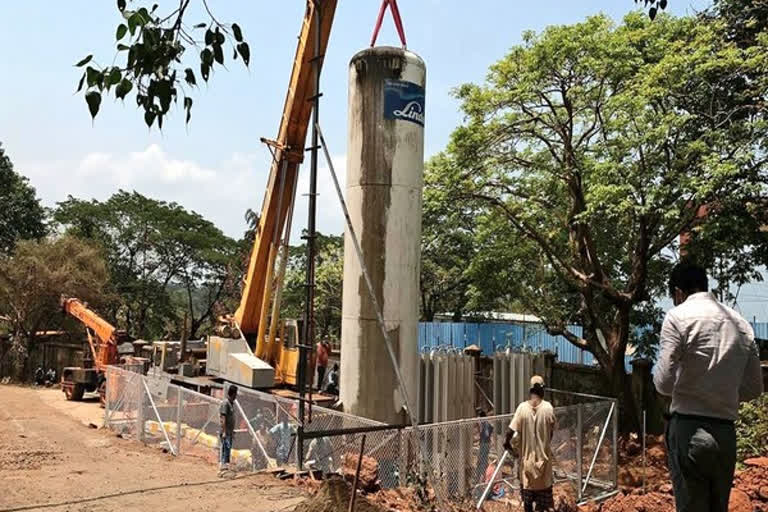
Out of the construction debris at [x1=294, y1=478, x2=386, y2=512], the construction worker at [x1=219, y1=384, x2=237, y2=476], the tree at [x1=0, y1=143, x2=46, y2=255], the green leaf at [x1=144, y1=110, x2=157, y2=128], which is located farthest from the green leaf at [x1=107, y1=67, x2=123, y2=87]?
the tree at [x1=0, y1=143, x2=46, y2=255]

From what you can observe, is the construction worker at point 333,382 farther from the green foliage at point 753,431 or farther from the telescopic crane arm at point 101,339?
the green foliage at point 753,431

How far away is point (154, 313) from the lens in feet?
127

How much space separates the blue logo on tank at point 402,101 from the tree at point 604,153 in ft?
13.7

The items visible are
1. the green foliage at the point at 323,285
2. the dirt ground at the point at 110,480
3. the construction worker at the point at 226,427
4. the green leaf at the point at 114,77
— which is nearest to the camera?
the green leaf at the point at 114,77

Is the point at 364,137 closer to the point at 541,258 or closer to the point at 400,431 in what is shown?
the point at 400,431

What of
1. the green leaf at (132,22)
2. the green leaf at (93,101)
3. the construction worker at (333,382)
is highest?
the green leaf at (132,22)

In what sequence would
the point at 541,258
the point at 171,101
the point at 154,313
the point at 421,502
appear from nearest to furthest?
the point at 171,101 → the point at 421,502 → the point at 541,258 → the point at 154,313

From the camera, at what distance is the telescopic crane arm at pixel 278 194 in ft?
47.6

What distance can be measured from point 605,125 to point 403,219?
5914 mm

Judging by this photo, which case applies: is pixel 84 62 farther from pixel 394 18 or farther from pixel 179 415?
pixel 179 415

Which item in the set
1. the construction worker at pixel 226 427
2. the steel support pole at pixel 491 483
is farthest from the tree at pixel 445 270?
the steel support pole at pixel 491 483

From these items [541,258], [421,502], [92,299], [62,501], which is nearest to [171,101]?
[421,502]

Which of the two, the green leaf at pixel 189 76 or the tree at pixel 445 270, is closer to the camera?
the green leaf at pixel 189 76

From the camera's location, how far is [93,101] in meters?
2.72
